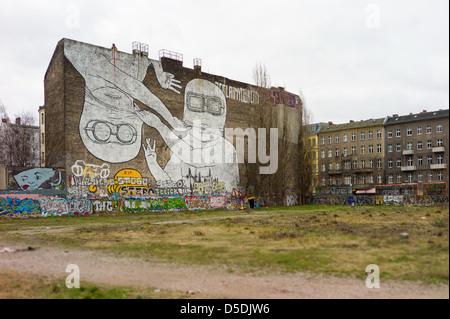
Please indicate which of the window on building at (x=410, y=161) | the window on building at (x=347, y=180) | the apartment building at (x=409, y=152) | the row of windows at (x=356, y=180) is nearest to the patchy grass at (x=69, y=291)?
the apartment building at (x=409, y=152)

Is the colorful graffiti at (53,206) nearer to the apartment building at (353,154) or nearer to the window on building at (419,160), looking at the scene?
the apartment building at (353,154)

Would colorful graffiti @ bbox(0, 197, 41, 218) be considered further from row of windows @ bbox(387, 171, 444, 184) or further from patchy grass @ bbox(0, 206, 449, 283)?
row of windows @ bbox(387, 171, 444, 184)

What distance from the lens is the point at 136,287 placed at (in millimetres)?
7383

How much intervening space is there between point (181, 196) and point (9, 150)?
22383 millimetres

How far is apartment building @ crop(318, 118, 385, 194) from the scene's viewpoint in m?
66.5

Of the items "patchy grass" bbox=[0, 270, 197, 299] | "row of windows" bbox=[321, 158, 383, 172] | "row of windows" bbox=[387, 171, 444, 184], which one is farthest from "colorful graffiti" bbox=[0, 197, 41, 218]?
"row of windows" bbox=[321, 158, 383, 172]

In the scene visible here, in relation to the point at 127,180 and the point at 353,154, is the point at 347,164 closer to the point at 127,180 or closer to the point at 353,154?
the point at 353,154

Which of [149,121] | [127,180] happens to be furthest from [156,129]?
[127,180]

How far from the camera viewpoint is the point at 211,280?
25.7ft

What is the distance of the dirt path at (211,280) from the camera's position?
21.8 ft

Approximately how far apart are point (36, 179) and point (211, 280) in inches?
1035

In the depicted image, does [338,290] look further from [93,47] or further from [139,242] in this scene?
[93,47]

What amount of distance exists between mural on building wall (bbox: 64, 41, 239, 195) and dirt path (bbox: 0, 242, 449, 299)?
77.8ft
